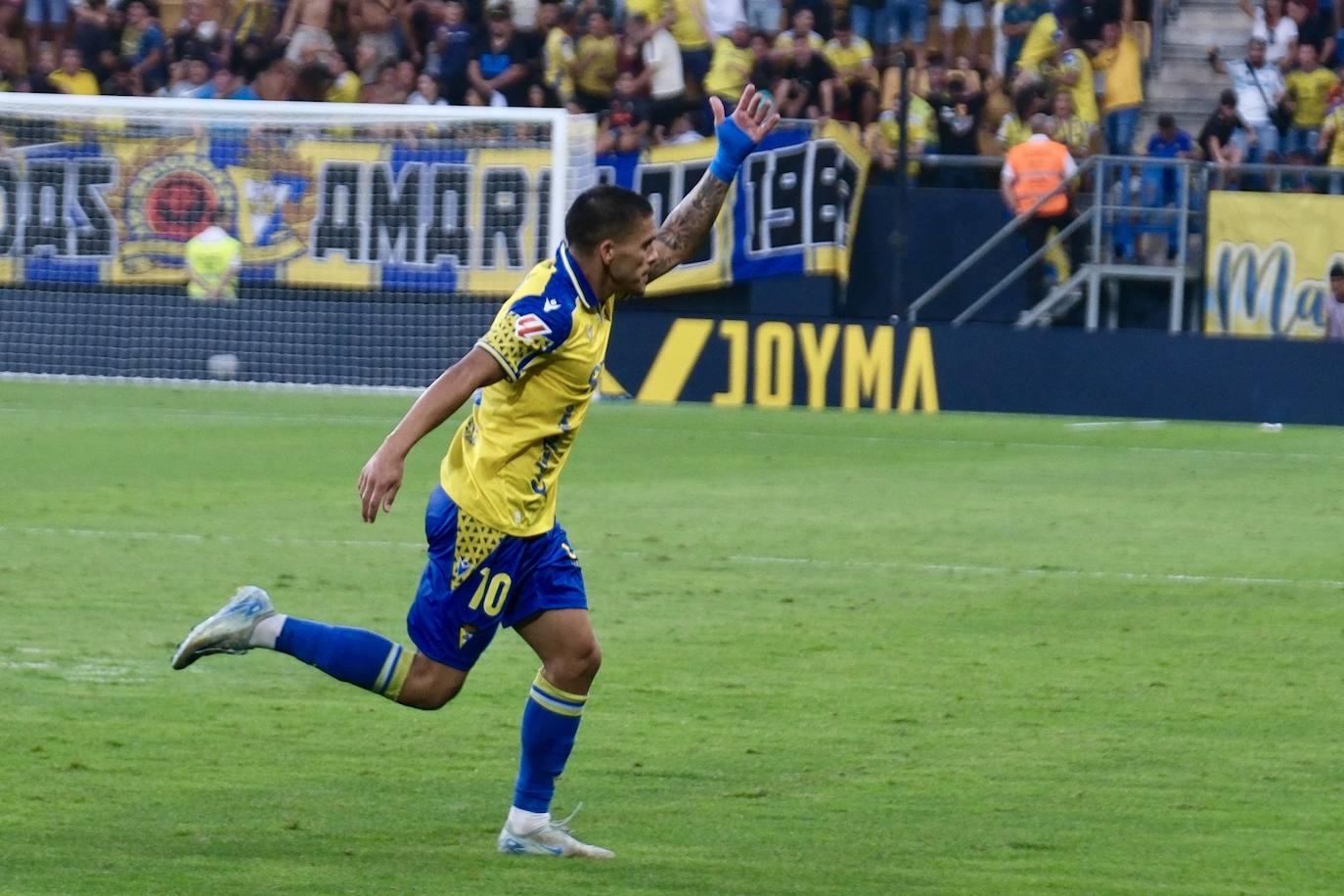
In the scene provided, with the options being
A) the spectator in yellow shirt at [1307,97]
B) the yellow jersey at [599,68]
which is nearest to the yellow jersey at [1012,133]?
the spectator in yellow shirt at [1307,97]

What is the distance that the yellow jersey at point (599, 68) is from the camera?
2398 cm

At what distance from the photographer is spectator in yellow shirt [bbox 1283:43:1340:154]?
22.8 m

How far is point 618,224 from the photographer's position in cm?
600

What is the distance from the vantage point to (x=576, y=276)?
6.01m

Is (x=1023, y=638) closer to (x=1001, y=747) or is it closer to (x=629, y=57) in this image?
(x=1001, y=747)

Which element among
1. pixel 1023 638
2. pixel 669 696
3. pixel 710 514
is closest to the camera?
pixel 669 696

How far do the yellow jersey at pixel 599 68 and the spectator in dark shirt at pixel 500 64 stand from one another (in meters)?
0.62

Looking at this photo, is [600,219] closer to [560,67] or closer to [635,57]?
[635,57]

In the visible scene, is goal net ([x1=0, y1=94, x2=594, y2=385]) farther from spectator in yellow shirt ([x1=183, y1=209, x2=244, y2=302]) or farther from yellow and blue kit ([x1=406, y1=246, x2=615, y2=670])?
yellow and blue kit ([x1=406, y1=246, x2=615, y2=670])

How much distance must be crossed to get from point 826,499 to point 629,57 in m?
10.3

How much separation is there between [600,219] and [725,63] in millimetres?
17833

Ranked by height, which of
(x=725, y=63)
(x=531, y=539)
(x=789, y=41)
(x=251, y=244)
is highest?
(x=789, y=41)

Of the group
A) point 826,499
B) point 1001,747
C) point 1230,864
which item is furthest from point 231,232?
point 1230,864

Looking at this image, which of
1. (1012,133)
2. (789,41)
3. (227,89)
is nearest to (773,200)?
(789,41)
